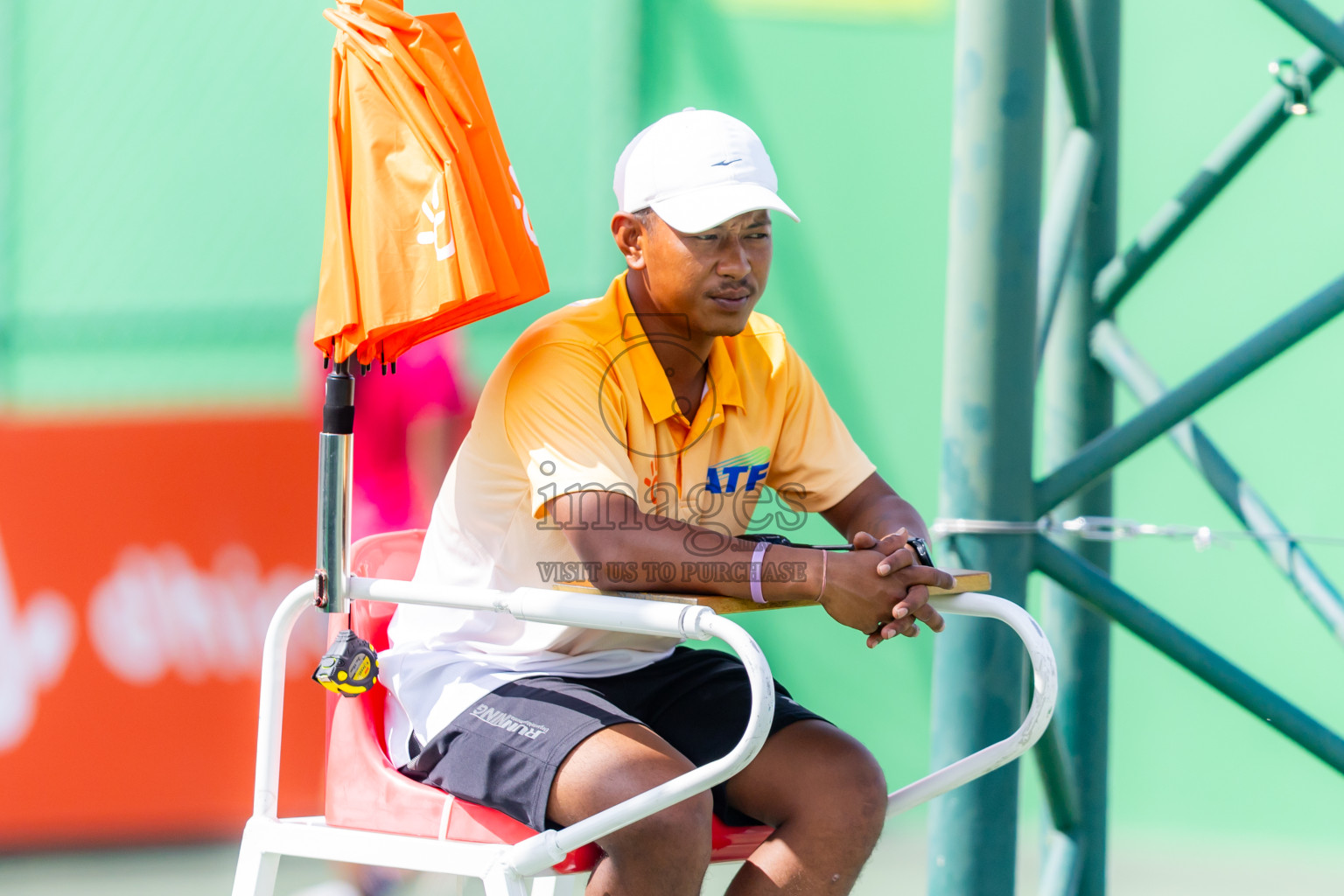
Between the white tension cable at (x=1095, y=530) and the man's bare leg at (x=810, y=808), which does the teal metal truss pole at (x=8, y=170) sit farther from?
the man's bare leg at (x=810, y=808)

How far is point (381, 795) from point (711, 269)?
76 centimetres

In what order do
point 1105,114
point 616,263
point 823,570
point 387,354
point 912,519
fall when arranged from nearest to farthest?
point 823,570
point 387,354
point 912,519
point 1105,114
point 616,263

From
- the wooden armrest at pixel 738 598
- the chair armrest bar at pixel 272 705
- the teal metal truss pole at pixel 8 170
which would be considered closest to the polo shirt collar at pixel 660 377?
the wooden armrest at pixel 738 598

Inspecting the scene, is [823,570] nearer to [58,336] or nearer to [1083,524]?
[1083,524]

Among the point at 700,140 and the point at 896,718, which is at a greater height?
the point at 700,140

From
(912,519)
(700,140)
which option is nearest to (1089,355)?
(912,519)

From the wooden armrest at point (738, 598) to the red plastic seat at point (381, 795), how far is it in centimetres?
28

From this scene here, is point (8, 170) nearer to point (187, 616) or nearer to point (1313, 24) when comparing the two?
point (187, 616)

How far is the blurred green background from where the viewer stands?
12.4 ft

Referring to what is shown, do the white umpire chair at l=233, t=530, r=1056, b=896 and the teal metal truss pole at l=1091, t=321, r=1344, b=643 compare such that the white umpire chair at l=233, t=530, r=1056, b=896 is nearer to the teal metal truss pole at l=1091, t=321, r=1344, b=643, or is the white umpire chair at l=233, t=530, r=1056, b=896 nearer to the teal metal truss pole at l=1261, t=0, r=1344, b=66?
the teal metal truss pole at l=1091, t=321, r=1344, b=643

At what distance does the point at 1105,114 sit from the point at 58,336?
292cm

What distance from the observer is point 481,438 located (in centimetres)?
169

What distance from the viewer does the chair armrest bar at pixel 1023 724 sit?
4.93ft

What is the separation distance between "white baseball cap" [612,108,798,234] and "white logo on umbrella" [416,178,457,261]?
29cm
